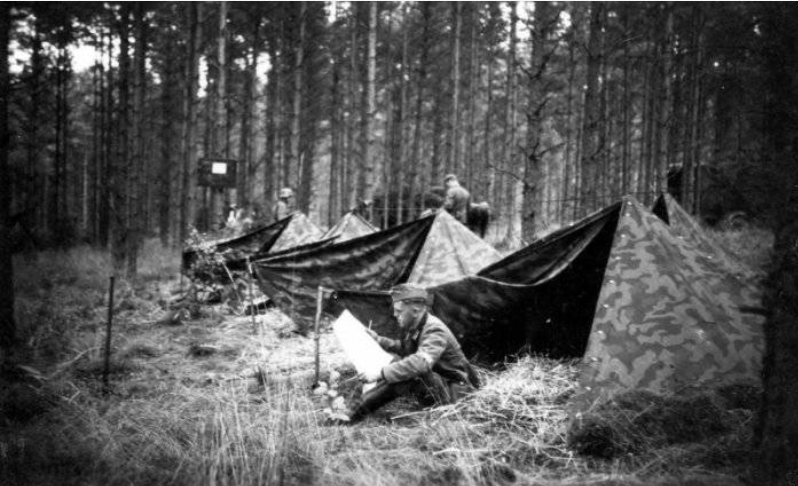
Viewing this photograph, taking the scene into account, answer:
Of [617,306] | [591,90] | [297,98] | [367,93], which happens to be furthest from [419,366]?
[297,98]

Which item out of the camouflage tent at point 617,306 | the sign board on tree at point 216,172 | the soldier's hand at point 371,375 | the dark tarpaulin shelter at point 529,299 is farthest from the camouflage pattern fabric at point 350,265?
the sign board on tree at point 216,172

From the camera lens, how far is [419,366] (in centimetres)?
388

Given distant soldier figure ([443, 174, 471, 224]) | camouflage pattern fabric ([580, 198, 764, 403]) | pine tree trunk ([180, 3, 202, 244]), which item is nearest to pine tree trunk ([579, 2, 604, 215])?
distant soldier figure ([443, 174, 471, 224])

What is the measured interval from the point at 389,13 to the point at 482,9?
12.2 ft

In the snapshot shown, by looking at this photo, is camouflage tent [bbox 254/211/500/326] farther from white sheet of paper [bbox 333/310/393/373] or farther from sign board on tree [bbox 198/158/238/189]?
sign board on tree [bbox 198/158/238/189]

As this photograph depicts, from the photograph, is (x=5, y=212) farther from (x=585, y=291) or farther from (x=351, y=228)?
(x=585, y=291)

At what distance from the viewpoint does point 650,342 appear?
12.9 feet

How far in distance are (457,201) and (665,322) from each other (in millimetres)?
6912

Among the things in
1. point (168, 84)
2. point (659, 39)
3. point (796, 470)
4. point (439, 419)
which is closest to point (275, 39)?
point (168, 84)

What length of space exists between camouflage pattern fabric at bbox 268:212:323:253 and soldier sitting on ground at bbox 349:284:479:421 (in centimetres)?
499

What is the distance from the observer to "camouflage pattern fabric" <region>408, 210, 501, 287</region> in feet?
21.4

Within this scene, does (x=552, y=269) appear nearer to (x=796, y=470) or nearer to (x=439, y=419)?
(x=439, y=419)

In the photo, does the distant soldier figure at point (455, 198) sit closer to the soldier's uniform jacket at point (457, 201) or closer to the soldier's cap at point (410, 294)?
the soldier's uniform jacket at point (457, 201)

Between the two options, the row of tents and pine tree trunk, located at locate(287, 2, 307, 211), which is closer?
the row of tents
